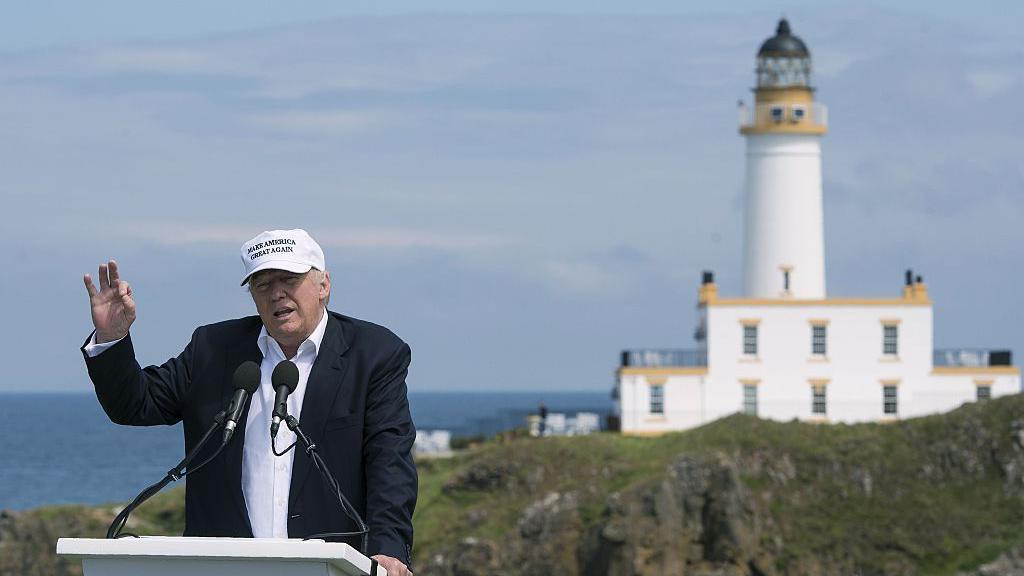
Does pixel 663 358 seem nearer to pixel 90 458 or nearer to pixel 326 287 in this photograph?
pixel 326 287

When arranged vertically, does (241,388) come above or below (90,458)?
below

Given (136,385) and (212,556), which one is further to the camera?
(136,385)

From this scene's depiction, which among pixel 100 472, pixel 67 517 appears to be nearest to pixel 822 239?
pixel 67 517

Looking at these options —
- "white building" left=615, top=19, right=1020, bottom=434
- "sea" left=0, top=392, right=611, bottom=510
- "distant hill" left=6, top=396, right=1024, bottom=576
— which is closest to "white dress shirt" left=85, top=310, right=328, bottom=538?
"distant hill" left=6, top=396, right=1024, bottom=576

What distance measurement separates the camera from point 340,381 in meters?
5.80

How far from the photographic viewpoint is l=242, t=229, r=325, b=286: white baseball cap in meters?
5.61

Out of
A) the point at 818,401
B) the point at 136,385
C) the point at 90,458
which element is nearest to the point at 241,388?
the point at 136,385

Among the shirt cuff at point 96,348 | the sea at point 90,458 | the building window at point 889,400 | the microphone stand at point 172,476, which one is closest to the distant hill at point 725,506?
the building window at point 889,400

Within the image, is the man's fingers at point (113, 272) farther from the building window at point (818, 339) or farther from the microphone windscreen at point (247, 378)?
the building window at point (818, 339)

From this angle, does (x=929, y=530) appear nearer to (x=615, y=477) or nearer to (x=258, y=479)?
(x=615, y=477)

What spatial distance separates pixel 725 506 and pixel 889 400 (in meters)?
10.9

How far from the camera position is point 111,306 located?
223 inches

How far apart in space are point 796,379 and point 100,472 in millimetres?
71355

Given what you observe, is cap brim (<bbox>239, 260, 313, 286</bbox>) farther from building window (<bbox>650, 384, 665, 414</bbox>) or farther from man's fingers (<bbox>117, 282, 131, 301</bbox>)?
building window (<bbox>650, 384, 665, 414</bbox>)
